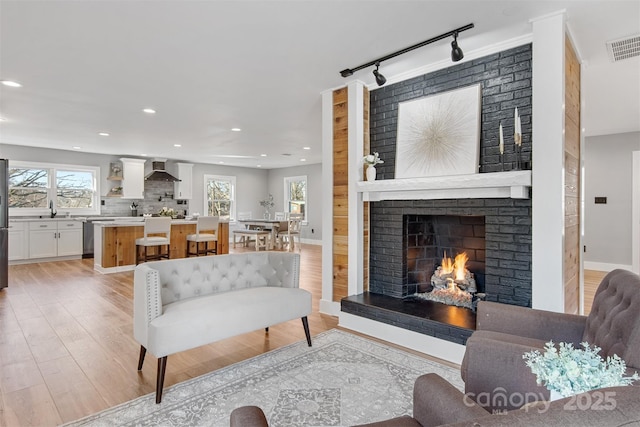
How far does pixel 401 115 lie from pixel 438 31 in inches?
37.2

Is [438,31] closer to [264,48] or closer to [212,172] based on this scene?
[264,48]

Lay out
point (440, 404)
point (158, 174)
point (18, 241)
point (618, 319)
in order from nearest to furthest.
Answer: point (440, 404) → point (618, 319) → point (18, 241) → point (158, 174)

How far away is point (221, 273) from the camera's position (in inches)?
116

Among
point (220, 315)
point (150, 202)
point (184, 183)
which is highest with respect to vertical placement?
point (184, 183)

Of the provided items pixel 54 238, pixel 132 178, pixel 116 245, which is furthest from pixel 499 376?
pixel 132 178

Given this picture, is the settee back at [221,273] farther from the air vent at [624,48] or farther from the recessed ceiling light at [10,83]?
the air vent at [624,48]

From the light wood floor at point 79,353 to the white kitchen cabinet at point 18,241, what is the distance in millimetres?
2533

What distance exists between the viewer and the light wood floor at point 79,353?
211cm

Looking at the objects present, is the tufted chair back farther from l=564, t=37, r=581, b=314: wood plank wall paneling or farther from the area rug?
the area rug

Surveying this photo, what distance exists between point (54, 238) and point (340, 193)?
684cm

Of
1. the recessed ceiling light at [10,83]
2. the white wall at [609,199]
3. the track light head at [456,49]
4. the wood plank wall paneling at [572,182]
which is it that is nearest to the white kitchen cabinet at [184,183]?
the recessed ceiling light at [10,83]

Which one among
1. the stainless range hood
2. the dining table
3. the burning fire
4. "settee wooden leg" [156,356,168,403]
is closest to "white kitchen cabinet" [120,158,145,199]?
the stainless range hood

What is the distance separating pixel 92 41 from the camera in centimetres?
273

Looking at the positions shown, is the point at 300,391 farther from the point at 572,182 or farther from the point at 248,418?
the point at 572,182
